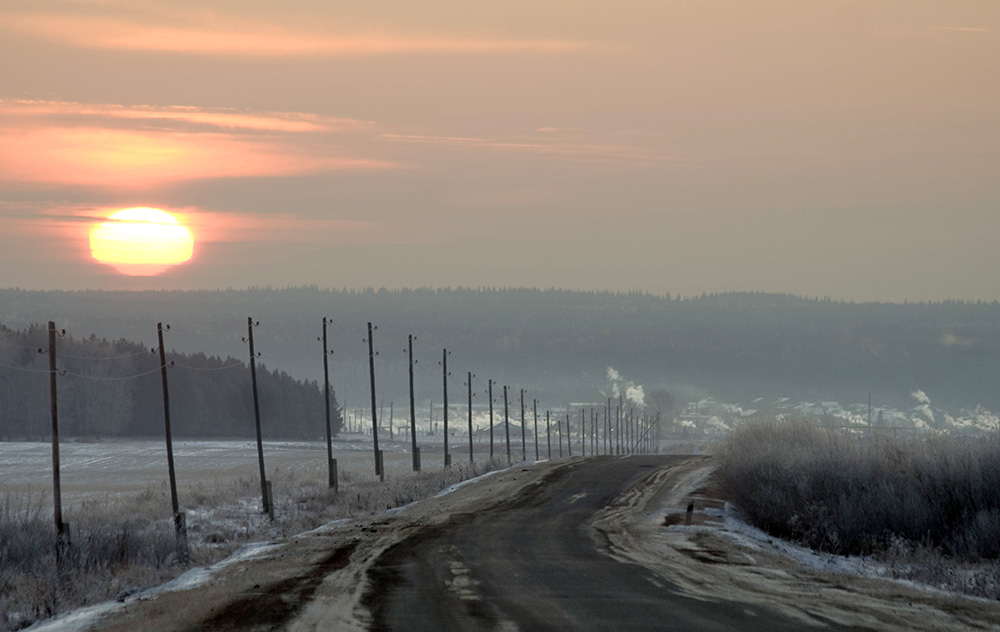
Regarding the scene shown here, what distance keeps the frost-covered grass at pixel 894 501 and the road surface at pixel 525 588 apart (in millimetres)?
4938

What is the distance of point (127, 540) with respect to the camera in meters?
25.6

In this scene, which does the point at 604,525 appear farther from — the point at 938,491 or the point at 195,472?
the point at 195,472

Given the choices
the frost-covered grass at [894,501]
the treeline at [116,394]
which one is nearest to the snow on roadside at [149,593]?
the frost-covered grass at [894,501]

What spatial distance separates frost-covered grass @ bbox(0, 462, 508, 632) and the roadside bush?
12.3 meters

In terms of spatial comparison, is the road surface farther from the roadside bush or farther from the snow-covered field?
the snow-covered field

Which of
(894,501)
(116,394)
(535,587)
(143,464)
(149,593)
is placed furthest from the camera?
(116,394)

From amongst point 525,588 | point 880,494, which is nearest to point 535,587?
point 525,588

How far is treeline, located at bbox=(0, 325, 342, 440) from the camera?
161500 mm

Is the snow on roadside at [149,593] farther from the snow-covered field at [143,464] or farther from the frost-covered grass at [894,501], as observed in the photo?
the snow-covered field at [143,464]

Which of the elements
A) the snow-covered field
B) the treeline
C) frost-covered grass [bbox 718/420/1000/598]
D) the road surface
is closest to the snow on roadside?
the road surface

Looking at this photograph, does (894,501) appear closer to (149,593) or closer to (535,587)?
(535,587)

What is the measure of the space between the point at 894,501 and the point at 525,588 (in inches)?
446

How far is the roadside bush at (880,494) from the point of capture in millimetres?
24047

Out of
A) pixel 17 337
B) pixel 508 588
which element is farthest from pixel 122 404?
pixel 508 588
